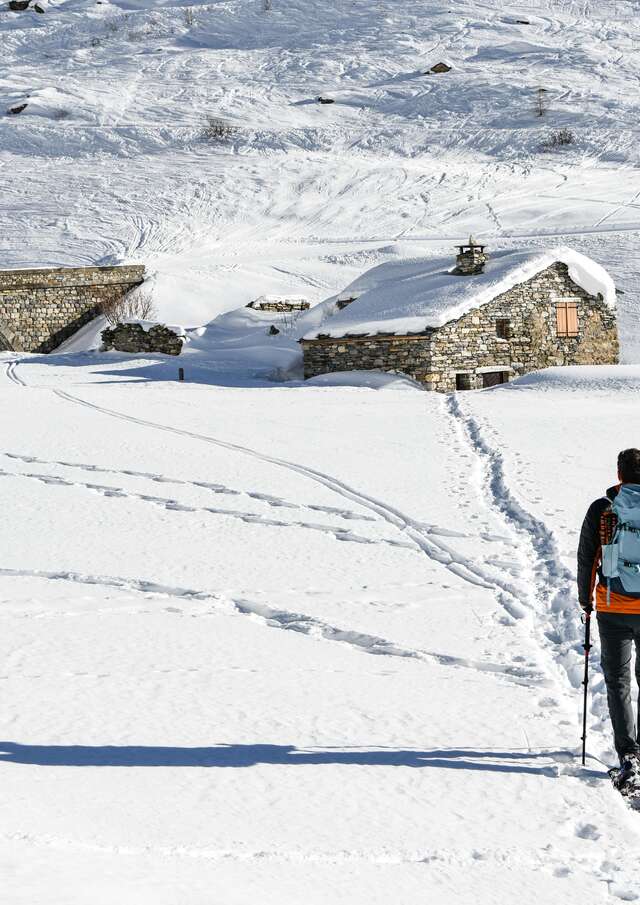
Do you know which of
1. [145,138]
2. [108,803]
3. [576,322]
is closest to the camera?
[108,803]

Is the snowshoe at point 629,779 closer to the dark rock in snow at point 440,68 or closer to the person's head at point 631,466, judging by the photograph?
the person's head at point 631,466

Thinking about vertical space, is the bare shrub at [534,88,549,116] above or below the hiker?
above

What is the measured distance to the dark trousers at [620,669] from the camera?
536cm

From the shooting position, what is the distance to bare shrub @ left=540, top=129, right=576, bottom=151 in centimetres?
6291

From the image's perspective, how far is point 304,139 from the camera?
66438 millimetres

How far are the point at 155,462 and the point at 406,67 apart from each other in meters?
66.6

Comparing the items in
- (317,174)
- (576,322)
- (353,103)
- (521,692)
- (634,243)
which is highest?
(353,103)

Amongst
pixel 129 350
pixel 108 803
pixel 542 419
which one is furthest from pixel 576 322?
pixel 108 803

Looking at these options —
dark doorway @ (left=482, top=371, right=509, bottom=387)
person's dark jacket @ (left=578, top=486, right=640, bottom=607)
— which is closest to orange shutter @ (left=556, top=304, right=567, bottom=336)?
dark doorway @ (left=482, top=371, right=509, bottom=387)

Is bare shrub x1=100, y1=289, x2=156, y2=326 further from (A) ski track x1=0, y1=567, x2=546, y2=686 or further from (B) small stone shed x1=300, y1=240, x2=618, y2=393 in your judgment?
(A) ski track x1=0, y1=567, x2=546, y2=686

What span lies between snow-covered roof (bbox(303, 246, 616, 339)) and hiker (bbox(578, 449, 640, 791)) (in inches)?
902

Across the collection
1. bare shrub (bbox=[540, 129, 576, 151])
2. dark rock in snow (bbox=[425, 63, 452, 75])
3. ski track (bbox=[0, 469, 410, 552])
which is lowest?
ski track (bbox=[0, 469, 410, 552])

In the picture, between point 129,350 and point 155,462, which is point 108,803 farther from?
point 129,350

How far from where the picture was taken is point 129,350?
37719 millimetres
